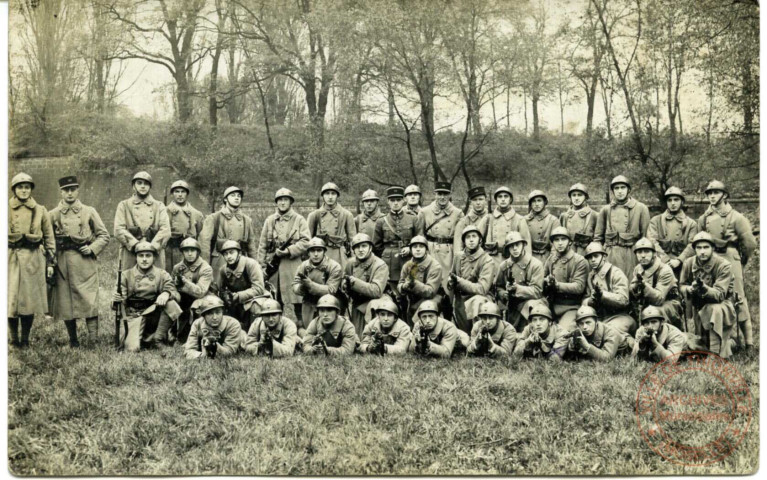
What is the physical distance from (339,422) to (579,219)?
3890 millimetres

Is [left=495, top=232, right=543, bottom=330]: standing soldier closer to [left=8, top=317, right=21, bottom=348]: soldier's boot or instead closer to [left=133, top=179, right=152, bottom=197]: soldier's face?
[left=133, top=179, right=152, bottom=197]: soldier's face

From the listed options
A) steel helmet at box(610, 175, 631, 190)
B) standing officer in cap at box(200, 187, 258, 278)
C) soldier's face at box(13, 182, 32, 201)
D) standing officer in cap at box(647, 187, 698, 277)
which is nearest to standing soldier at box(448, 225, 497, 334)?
→ steel helmet at box(610, 175, 631, 190)

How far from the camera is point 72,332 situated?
6637 millimetres

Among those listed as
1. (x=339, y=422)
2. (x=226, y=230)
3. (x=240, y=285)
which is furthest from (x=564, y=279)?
(x=226, y=230)

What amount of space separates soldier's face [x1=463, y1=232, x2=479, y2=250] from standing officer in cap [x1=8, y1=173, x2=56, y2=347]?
4589 mm

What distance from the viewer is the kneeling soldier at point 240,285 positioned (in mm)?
6855

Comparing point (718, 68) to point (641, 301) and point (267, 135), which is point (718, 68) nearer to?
point (641, 301)

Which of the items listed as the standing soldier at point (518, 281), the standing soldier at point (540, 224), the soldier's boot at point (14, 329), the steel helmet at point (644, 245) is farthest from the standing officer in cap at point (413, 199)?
the soldier's boot at point (14, 329)

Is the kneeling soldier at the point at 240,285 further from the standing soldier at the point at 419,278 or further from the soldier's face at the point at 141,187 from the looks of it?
the standing soldier at the point at 419,278

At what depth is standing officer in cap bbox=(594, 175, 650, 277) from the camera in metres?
7.12

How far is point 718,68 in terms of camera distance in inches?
278

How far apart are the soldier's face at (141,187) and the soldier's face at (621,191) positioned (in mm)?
5558

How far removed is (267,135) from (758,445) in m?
6.38

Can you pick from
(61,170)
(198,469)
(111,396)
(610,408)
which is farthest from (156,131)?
(610,408)
